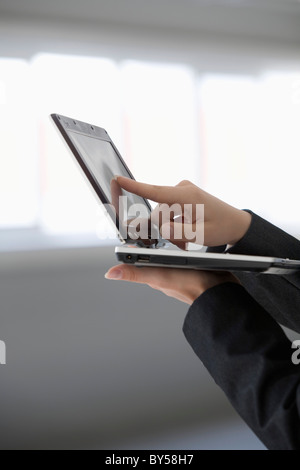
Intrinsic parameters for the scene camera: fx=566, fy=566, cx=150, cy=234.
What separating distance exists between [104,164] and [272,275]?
427mm

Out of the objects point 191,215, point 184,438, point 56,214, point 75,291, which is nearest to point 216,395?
point 184,438

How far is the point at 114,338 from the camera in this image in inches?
118

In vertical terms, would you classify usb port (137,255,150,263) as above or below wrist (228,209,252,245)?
below

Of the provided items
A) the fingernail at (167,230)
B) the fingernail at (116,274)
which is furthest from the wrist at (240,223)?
the fingernail at (116,274)

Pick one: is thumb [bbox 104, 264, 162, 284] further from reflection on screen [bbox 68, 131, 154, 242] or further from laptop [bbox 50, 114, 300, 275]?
reflection on screen [bbox 68, 131, 154, 242]

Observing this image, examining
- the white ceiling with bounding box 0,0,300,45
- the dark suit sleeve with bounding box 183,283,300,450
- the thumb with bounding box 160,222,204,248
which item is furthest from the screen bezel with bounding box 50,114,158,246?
the white ceiling with bounding box 0,0,300,45

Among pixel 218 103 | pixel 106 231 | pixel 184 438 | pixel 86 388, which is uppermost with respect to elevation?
pixel 218 103

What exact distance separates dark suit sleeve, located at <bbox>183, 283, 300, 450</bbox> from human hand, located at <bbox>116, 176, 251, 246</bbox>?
190 mm

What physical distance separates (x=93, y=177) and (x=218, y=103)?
2643 millimetres

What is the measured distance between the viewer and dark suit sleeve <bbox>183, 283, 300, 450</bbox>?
0.65 meters

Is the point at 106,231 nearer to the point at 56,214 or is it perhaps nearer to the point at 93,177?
the point at 56,214

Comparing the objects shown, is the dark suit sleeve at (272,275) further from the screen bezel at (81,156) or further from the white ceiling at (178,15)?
the white ceiling at (178,15)

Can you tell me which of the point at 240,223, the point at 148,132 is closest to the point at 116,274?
the point at 240,223

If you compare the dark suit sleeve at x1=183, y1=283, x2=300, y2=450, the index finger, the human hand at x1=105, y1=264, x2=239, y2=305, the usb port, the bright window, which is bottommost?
the dark suit sleeve at x1=183, y1=283, x2=300, y2=450
